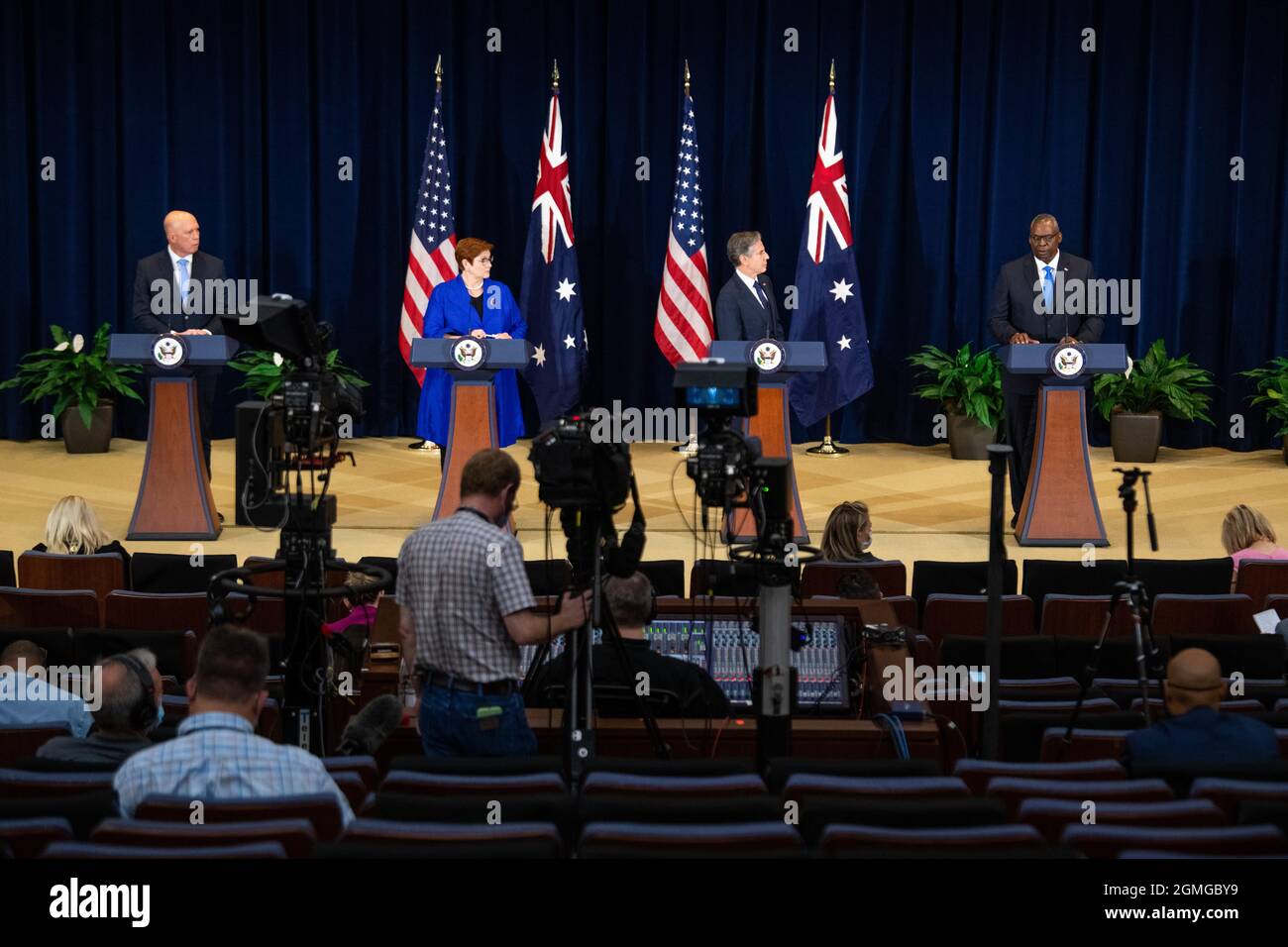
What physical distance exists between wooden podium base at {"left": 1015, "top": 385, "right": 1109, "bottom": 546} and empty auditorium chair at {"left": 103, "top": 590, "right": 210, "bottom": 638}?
16.4ft

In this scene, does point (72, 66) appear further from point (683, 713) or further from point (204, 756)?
point (204, 756)

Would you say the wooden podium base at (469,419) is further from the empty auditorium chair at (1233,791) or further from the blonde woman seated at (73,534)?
the empty auditorium chair at (1233,791)

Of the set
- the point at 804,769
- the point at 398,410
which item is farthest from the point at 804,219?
the point at 804,769

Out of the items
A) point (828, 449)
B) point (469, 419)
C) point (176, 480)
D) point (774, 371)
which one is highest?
point (774, 371)

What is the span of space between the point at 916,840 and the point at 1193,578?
15.2 feet

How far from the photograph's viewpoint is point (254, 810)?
3932 millimetres

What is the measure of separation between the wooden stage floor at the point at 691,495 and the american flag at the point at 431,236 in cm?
120

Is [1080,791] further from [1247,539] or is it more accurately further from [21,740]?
[1247,539]

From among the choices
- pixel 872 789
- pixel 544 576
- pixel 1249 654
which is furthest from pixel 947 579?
pixel 872 789

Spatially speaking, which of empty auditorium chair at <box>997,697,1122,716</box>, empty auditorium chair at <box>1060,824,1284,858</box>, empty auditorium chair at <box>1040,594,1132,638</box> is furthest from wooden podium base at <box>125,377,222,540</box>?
empty auditorium chair at <box>1060,824,1284,858</box>

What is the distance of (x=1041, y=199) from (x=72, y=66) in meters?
8.02

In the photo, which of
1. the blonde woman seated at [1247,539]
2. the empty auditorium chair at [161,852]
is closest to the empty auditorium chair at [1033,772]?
the empty auditorium chair at [161,852]

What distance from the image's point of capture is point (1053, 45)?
547 inches

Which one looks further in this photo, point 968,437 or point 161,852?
point 968,437
